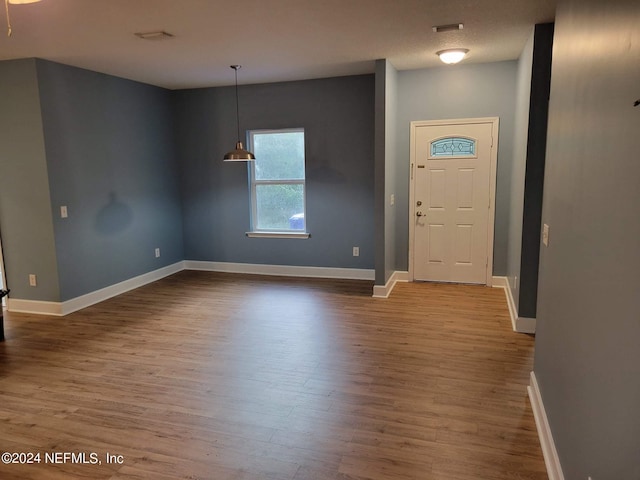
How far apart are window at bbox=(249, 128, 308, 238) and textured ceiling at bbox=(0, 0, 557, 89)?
3.66 ft

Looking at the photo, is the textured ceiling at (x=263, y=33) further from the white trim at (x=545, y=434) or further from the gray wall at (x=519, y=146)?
the white trim at (x=545, y=434)

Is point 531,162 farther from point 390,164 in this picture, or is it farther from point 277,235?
point 277,235

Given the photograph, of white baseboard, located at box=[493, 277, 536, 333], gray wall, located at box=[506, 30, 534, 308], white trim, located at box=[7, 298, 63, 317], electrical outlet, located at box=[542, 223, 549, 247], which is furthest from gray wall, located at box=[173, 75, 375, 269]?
electrical outlet, located at box=[542, 223, 549, 247]

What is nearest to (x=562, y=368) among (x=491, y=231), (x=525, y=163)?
(x=525, y=163)

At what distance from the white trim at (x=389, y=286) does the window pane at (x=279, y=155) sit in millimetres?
1844

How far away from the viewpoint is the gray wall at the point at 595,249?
1212 millimetres

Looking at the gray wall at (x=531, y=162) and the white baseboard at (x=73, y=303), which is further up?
the gray wall at (x=531, y=162)

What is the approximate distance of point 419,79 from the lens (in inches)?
208

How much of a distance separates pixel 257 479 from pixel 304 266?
4.12 metres

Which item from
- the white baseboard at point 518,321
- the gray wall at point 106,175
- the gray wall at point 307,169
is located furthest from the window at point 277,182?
the white baseboard at point 518,321

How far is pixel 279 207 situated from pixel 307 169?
2.34 ft

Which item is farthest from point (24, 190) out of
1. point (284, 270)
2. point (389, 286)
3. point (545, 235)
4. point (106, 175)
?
point (545, 235)

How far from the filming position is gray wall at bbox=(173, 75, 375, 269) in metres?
5.65

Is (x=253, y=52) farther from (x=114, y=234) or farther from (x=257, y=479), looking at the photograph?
(x=257, y=479)
